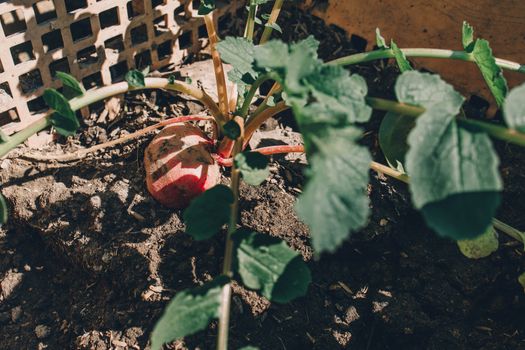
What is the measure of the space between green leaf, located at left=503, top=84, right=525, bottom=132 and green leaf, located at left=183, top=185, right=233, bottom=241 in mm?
640

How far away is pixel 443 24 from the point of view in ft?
6.92

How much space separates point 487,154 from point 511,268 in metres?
0.89

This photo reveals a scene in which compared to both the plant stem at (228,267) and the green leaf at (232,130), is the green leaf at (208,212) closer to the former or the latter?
the plant stem at (228,267)

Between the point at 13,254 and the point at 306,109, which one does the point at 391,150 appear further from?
the point at 13,254

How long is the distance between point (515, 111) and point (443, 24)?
1.04m

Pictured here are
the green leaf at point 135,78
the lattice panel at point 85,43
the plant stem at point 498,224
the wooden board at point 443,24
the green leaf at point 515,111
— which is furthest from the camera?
the wooden board at point 443,24

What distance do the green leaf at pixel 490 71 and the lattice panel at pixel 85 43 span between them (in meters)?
1.10

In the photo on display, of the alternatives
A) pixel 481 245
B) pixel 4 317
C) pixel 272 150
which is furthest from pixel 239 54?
pixel 4 317

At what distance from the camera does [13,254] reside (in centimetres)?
186

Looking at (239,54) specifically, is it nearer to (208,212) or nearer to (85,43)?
(208,212)

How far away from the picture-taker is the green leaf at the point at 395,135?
1.68 m

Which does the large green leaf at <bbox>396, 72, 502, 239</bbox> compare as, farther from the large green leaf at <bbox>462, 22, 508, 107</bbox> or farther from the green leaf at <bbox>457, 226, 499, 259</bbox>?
the green leaf at <bbox>457, 226, 499, 259</bbox>

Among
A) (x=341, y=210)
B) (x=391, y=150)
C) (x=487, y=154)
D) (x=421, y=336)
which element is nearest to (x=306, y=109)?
(x=341, y=210)

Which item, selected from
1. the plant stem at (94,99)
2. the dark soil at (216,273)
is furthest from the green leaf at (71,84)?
the dark soil at (216,273)
